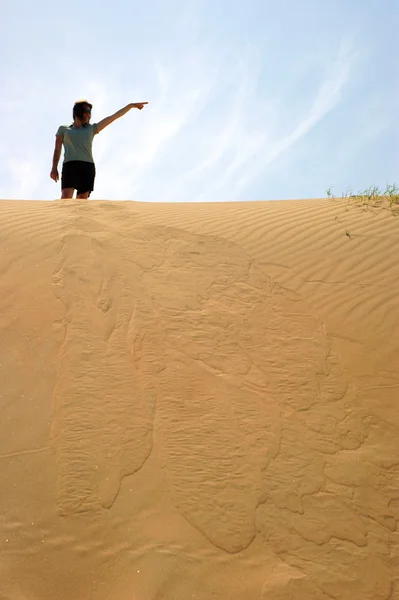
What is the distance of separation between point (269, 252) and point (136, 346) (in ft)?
6.47

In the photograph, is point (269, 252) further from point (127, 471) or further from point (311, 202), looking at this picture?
point (127, 471)

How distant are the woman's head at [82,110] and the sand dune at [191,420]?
201 cm

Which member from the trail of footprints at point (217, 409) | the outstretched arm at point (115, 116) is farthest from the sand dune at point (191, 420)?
the outstretched arm at point (115, 116)

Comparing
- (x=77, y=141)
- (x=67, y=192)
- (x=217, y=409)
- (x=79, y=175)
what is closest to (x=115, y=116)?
(x=77, y=141)

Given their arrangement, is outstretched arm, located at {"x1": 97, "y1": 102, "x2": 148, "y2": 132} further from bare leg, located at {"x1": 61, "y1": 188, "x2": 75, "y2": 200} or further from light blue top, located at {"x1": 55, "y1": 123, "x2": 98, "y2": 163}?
bare leg, located at {"x1": 61, "y1": 188, "x2": 75, "y2": 200}

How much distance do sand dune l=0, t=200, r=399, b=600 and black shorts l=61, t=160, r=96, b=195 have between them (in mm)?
1700

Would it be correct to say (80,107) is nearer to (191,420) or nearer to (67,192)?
(67,192)

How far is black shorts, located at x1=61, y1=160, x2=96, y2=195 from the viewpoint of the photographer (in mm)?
6145

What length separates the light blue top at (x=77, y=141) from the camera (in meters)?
6.05

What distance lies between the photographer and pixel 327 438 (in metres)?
2.76

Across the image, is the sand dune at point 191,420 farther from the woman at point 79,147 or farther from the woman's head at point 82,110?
the woman's head at point 82,110

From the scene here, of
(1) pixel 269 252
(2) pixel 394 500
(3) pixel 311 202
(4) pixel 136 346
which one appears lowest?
(2) pixel 394 500

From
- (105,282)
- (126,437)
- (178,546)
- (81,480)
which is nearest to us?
(178,546)

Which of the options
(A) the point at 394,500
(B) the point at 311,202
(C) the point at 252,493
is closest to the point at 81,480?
(C) the point at 252,493
